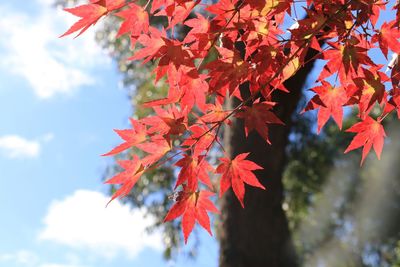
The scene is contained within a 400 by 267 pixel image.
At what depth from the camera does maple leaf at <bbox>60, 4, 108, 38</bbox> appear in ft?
4.72

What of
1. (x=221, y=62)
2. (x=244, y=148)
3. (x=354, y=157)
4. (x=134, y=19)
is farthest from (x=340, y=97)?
(x=354, y=157)

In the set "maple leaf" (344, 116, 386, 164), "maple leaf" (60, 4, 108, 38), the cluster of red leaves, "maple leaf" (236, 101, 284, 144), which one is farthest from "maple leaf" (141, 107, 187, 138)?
"maple leaf" (344, 116, 386, 164)

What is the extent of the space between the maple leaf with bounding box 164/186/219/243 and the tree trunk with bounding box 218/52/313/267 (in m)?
3.12

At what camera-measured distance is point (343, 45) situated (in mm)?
1670

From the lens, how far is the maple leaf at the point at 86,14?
1.44 m

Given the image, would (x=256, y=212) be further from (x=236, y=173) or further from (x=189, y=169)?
(x=189, y=169)

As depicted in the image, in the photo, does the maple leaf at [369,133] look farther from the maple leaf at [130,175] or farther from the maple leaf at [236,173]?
the maple leaf at [130,175]

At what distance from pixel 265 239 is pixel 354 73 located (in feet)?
11.8

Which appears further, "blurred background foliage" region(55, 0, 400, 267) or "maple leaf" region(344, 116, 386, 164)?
"blurred background foliage" region(55, 0, 400, 267)

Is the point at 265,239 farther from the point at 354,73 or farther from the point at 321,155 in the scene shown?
the point at 321,155

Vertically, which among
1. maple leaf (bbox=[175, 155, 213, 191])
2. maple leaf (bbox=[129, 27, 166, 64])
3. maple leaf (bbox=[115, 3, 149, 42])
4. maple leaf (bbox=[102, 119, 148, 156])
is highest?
maple leaf (bbox=[115, 3, 149, 42])

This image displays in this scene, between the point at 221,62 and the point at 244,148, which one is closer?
the point at 221,62

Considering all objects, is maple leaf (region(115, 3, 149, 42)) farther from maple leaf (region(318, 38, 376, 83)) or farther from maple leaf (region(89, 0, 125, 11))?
maple leaf (region(318, 38, 376, 83))

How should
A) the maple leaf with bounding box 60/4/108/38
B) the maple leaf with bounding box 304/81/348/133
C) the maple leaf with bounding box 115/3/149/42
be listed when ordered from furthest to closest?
the maple leaf with bounding box 304/81/348/133 → the maple leaf with bounding box 115/3/149/42 → the maple leaf with bounding box 60/4/108/38
